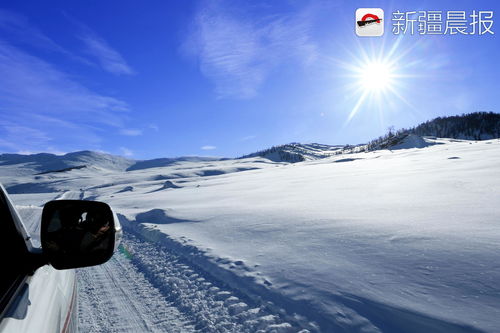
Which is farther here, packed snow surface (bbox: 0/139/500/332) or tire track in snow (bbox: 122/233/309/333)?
tire track in snow (bbox: 122/233/309/333)

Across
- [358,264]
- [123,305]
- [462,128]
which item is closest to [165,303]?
[123,305]

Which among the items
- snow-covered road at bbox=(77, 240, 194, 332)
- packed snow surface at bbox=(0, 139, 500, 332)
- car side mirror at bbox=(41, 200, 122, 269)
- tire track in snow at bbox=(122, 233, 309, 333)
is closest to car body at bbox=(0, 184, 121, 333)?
car side mirror at bbox=(41, 200, 122, 269)

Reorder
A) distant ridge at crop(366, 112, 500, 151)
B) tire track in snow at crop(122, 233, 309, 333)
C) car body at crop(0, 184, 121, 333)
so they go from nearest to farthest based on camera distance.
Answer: car body at crop(0, 184, 121, 333) → tire track in snow at crop(122, 233, 309, 333) → distant ridge at crop(366, 112, 500, 151)

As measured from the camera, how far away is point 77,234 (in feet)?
5.14

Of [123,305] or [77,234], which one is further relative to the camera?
[123,305]

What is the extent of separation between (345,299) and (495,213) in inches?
147

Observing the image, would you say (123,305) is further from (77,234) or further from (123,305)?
(77,234)

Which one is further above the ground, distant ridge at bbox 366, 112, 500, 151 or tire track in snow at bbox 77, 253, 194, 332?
distant ridge at bbox 366, 112, 500, 151

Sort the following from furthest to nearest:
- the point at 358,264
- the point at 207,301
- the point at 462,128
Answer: the point at 462,128 < the point at 358,264 < the point at 207,301

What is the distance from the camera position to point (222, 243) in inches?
223

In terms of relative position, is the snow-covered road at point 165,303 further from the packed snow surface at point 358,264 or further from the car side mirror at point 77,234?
the car side mirror at point 77,234

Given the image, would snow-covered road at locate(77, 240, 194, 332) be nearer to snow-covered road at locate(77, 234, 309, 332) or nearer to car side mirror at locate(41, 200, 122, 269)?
snow-covered road at locate(77, 234, 309, 332)

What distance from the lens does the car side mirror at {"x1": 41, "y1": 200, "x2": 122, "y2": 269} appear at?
146 centimetres

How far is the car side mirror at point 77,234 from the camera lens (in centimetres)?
146
